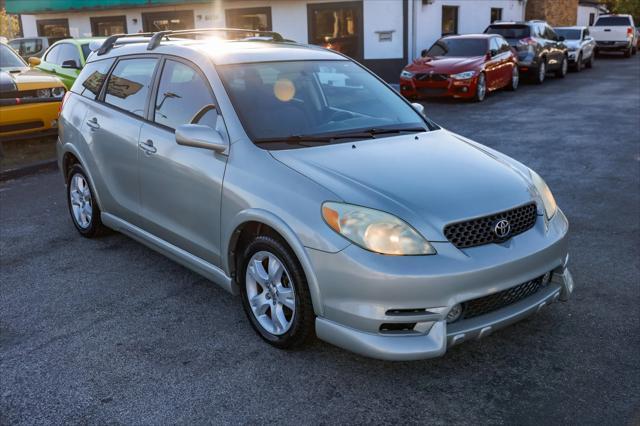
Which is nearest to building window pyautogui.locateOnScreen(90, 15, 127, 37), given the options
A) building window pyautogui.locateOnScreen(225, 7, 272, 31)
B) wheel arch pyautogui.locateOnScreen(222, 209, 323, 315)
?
building window pyautogui.locateOnScreen(225, 7, 272, 31)

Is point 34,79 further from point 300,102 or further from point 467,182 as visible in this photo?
point 467,182

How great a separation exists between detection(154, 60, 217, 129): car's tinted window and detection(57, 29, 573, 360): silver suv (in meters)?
0.01

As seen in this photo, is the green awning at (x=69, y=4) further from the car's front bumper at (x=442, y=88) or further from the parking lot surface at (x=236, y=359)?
the parking lot surface at (x=236, y=359)

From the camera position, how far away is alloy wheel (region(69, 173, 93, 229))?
5699 millimetres

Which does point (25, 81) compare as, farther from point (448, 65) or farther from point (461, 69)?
point (461, 69)

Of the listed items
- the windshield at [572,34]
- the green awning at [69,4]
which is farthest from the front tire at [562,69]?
the green awning at [69,4]

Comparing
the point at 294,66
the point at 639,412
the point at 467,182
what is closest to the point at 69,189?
the point at 294,66

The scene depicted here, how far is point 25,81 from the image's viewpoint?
385 inches

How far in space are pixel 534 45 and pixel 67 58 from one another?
41.2 feet

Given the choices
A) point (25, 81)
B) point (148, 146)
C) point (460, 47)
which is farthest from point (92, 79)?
point (460, 47)

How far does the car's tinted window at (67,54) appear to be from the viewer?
12.6m

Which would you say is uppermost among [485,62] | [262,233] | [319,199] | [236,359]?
[485,62]

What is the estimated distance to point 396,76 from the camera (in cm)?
2020

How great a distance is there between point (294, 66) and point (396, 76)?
16.2m
